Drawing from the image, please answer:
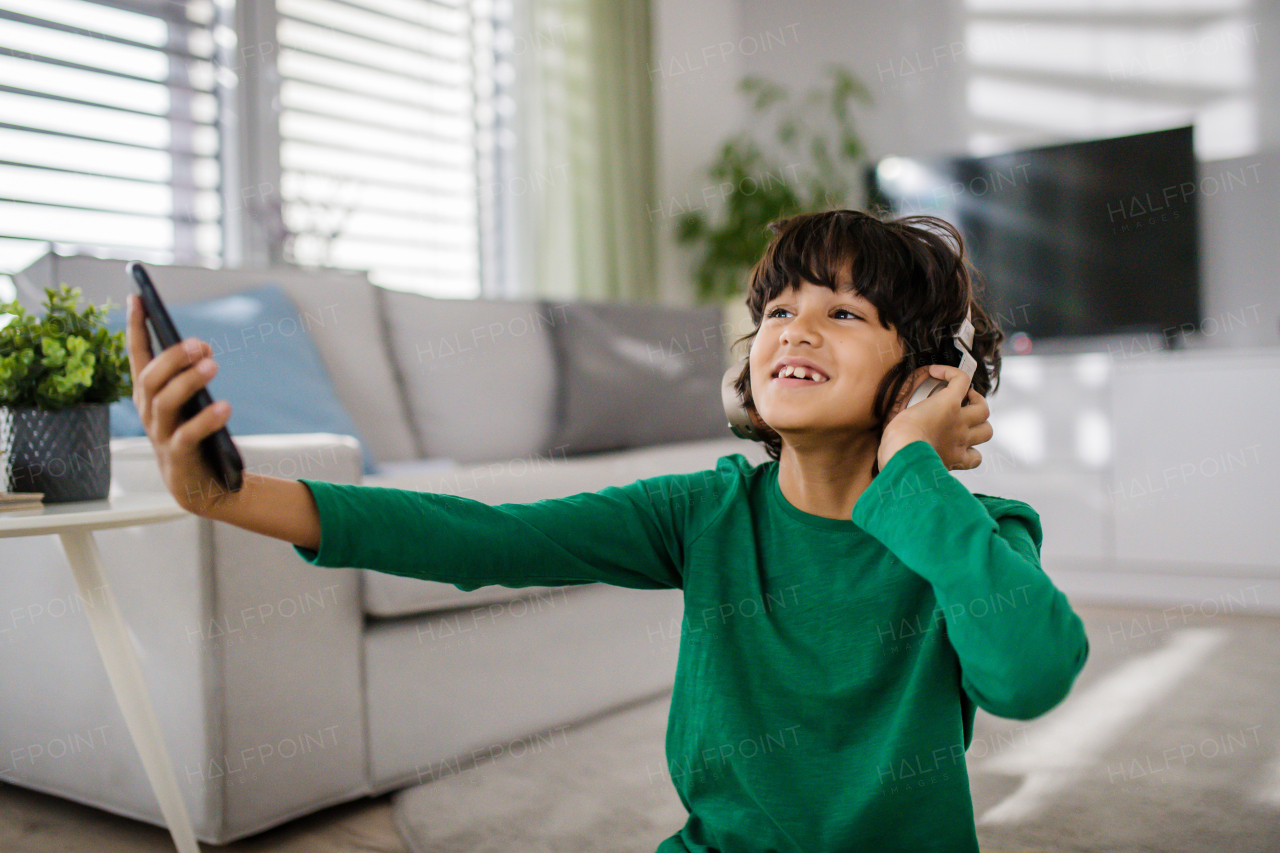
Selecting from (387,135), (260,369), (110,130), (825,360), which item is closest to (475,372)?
(260,369)

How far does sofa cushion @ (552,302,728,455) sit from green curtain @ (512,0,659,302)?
3.40ft

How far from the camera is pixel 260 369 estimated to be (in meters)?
1.83

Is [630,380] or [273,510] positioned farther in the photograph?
[630,380]

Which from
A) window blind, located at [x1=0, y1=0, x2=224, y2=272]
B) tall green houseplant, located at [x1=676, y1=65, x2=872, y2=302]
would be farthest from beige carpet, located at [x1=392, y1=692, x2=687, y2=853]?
tall green houseplant, located at [x1=676, y1=65, x2=872, y2=302]

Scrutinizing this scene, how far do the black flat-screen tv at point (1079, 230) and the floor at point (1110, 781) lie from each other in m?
1.40

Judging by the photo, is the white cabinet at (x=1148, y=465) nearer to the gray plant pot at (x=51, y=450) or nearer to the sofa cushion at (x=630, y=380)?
the sofa cushion at (x=630, y=380)

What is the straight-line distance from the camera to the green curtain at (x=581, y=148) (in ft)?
12.1

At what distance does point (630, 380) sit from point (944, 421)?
70.8 inches

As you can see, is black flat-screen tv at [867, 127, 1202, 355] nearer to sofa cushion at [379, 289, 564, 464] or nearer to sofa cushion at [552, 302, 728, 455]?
sofa cushion at [552, 302, 728, 455]

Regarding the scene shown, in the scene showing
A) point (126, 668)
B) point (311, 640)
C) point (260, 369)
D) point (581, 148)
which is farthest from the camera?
point (581, 148)

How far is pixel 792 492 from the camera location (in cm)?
89

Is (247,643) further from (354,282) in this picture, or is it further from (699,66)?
(699,66)

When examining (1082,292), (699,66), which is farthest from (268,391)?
(699,66)

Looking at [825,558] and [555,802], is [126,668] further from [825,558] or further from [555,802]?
[825,558]
